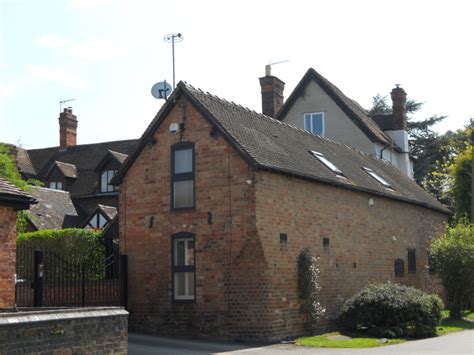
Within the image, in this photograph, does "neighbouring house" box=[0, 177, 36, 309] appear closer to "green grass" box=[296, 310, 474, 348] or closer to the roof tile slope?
the roof tile slope

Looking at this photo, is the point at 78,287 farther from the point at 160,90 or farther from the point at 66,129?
the point at 66,129

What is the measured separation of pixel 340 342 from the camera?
18.5 meters

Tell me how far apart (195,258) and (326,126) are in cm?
1778

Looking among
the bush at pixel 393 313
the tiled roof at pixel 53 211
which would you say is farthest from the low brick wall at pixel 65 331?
the tiled roof at pixel 53 211

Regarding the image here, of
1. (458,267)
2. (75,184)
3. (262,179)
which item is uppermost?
(75,184)

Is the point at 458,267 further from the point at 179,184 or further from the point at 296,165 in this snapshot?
the point at 179,184

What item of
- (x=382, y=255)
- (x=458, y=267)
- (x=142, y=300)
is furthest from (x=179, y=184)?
(x=458, y=267)

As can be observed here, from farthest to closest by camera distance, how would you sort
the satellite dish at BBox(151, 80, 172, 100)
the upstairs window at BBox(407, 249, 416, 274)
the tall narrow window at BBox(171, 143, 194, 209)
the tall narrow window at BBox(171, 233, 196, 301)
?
1. the upstairs window at BBox(407, 249, 416, 274)
2. the satellite dish at BBox(151, 80, 172, 100)
3. the tall narrow window at BBox(171, 143, 194, 209)
4. the tall narrow window at BBox(171, 233, 196, 301)

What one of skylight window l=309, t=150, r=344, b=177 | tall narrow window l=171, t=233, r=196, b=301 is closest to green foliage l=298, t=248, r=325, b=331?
tall narrow window l=171, t=233, r=196, b=301

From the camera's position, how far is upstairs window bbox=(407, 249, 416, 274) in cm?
2827

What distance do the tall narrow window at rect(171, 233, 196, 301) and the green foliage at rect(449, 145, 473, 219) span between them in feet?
69.4

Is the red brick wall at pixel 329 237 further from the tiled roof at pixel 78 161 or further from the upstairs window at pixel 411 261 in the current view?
the tiled roof at pixel 78 161

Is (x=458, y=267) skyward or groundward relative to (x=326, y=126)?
groundward

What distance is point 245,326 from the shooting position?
1834 cm
